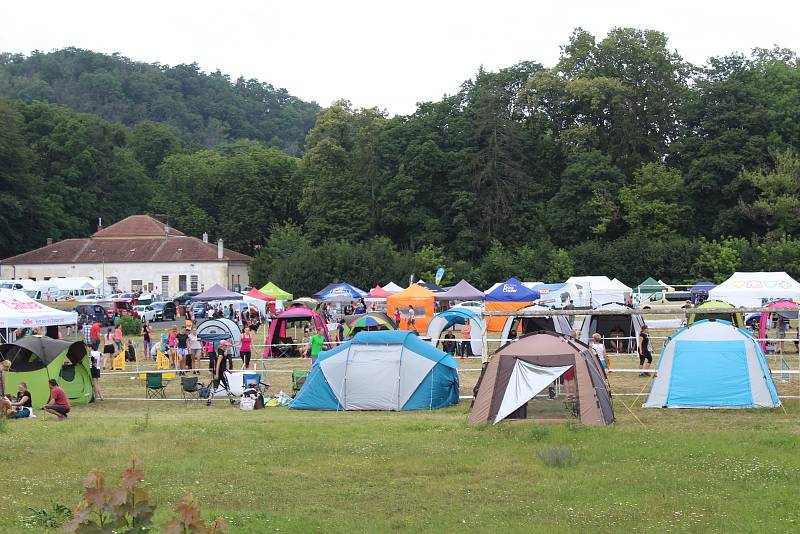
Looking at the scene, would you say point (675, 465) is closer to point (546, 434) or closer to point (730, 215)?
point (546, 434)

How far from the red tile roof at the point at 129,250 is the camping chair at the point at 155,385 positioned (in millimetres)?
49006

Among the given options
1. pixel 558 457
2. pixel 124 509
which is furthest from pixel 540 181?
pixel 124 509

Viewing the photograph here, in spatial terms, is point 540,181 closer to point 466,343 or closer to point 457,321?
point 457,321

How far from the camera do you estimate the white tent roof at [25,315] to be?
26922 mm

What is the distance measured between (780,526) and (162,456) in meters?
8.50

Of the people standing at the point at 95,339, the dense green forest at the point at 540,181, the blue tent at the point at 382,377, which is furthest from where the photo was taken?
the dense green forest at the point at 540,181

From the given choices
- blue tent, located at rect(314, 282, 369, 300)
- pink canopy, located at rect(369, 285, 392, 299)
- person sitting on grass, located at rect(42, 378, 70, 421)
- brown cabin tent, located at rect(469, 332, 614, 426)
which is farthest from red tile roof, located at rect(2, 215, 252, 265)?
brown cabin tent, located at rect(469, 332, 614, 426)

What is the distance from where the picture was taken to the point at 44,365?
20.8 m

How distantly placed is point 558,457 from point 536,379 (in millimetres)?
3592

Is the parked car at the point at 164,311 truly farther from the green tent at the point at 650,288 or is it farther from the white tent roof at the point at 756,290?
the white tent roof at the point at 756,290

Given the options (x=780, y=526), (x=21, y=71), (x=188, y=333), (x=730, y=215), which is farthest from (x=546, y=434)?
(x=21, y=71)

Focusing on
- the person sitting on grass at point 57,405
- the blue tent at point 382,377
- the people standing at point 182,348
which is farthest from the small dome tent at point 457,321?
the person sitting on grass at point 57,405

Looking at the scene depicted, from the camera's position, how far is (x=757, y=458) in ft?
45.2

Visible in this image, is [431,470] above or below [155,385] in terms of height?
below
